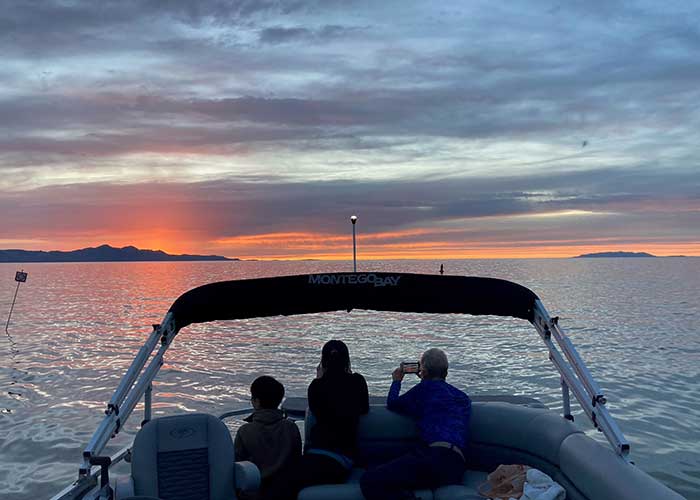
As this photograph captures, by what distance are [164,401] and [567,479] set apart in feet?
46.0

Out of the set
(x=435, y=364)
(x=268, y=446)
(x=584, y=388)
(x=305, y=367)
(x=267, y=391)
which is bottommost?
(x=305, y=367)

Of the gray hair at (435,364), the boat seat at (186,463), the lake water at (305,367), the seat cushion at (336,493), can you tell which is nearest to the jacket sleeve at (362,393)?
the gray hair at (435,364)

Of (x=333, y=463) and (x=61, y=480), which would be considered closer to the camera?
(x=333, y=463)

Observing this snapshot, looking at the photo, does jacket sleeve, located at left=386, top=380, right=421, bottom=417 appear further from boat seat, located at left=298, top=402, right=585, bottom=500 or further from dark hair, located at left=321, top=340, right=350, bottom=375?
dark hair, located at left=321, top=340, right=350, bottom=375

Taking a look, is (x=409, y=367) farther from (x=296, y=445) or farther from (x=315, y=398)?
(x=296, y=445)

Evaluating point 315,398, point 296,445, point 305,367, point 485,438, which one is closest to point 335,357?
point 315,398

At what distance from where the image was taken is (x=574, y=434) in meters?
6.13

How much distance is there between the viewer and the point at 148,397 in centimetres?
696

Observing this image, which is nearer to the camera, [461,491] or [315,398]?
[461,491]

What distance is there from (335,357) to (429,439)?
117 cm

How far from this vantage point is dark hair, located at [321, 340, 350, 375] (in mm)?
6480

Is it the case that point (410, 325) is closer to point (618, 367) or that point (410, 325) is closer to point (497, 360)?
point (497, 360)

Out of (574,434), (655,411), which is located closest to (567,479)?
(574,434)

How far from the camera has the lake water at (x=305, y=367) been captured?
13.2 meters
